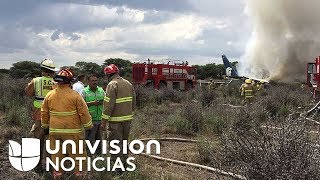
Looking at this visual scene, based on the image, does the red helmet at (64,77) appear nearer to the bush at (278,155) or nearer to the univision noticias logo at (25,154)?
the univision noticias logo at (25,154)

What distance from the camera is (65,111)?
219 inches

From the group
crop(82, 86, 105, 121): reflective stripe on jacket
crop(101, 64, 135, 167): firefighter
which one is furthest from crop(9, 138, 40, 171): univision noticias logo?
crop(82, 86, 105, 121): reflective stripe on jacket

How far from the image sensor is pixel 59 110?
5.58 metres

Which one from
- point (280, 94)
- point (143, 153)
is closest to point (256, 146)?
point (143, 153)

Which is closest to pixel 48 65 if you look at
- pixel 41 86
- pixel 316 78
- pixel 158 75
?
pixel 41 86

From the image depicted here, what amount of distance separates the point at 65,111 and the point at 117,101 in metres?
1.34

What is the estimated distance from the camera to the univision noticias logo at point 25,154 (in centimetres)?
620

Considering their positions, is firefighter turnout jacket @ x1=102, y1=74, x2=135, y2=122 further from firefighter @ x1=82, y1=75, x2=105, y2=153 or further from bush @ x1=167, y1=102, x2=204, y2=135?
bush @ x1=167, y1=102, x2=204, y2=135

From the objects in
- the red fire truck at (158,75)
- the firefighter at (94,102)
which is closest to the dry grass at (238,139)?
the firefighter at (94,102)

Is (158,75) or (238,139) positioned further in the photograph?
(158,75)

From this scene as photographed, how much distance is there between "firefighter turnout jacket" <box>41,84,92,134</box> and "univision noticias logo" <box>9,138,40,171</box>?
921 millimetres

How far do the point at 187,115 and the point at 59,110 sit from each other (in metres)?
6.54

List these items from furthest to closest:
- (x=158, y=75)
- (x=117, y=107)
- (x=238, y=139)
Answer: (x=158, y=75), (x=117, y=107), (x=238, y=139)

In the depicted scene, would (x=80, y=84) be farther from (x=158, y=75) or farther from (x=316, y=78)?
(x=158, y=75)
